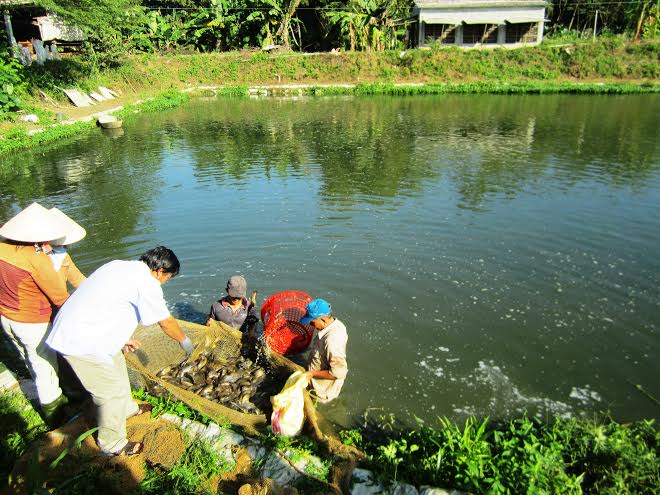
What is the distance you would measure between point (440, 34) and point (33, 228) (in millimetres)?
44121

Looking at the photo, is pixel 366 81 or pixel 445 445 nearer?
pixel 445 445

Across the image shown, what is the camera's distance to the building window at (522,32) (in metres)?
39.9

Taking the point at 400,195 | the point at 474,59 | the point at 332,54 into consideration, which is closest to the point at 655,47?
the point at 474,59

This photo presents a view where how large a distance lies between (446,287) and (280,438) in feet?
13.7

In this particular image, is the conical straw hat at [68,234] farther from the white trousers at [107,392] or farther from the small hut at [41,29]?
the small hut at [41,29]

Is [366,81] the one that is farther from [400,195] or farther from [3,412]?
[3,412]

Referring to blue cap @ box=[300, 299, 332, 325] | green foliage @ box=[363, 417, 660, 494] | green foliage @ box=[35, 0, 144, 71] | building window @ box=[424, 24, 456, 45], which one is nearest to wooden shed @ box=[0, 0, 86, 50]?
green foliage @ box=[35, 0, 144, 71]

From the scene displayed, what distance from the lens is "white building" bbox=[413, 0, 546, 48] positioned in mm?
38938

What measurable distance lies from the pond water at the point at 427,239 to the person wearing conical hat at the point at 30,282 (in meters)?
2.92

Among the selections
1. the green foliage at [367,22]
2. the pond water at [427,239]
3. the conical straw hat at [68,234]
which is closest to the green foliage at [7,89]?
the pond water at [427,239]

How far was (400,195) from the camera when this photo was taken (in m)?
11.6

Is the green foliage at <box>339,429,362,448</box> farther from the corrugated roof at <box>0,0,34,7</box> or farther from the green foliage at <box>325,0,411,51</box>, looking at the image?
the green foliage at <box>325,0,411,51</box>

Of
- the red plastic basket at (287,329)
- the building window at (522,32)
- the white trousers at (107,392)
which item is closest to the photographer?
the white trousers at (107,392)

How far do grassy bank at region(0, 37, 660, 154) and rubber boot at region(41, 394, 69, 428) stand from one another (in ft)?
90.4
